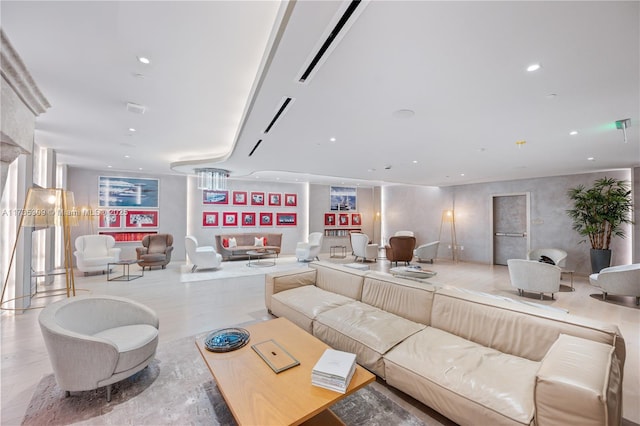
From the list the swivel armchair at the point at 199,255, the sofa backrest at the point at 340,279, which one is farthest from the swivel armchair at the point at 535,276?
the swivel armchair at the point at 199,255

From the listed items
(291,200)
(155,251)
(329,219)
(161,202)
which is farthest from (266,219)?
(155,251)

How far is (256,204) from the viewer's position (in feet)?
33.2

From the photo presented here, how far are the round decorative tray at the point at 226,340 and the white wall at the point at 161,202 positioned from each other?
24.6ft

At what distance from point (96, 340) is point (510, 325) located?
323cm

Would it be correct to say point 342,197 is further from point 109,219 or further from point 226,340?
point 226,340

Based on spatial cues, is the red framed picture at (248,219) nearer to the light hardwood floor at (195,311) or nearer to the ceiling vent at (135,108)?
the light hardwood floor at (195,311)

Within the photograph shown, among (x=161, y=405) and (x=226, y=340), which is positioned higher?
(x=226, y=340)

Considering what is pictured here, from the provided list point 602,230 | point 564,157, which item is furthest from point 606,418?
point 602,230

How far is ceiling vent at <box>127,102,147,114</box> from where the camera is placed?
327 cm

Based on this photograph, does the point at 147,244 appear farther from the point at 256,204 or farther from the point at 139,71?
the point at 139,71

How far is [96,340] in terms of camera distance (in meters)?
1.97

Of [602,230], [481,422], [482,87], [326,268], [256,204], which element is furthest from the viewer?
[256,204]

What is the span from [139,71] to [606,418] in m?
4.15

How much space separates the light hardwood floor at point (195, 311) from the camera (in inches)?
89.5
